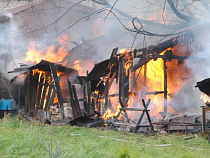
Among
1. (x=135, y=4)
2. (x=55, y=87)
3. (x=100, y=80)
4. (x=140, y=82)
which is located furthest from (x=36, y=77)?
(x=135, y=4)

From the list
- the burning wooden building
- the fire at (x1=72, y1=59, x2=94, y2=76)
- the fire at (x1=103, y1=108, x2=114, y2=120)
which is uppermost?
the fire at (x1=72, y1=59, x2=94, y2=76)

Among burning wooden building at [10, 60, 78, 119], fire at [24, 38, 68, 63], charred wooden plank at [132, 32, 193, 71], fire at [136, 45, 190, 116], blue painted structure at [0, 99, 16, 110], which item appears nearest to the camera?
blue painted structure at [0, 99, 16, 110]

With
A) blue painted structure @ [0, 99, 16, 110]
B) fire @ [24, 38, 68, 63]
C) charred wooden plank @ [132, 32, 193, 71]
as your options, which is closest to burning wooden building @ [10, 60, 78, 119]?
blue painted structure @ [0, 99, 16, 110]

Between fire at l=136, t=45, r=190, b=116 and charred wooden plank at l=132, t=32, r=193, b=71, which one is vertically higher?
charred wooden plank at l=132, t=32, r=193, b=71

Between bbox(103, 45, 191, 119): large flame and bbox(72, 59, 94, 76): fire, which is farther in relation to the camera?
bbox(72, 59, 94, 76): fire

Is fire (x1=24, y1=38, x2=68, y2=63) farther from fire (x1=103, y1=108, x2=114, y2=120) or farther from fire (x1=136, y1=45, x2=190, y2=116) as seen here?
fire (x1=103, y1=108, x2=114, y2=120)

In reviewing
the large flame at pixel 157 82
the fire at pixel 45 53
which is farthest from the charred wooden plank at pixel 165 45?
the fire at pixel 45 53

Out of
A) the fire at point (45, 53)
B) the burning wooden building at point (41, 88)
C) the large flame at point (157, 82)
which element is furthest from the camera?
the fire at point (45, 53)

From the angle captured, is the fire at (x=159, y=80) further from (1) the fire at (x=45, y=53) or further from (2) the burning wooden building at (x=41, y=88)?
(1) the fire at (x=45, y=53)

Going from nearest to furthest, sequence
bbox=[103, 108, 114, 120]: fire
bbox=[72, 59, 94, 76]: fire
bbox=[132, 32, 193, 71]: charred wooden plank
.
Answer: bbox=[103, 108, 114, 120]: fire
bbox=[132, 32, 193, 71]: charred wooden plank
bbox=[72, 59, 94, 76]: fire

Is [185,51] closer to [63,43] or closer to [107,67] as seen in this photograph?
[107,67]

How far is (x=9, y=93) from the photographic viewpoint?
1542 cm

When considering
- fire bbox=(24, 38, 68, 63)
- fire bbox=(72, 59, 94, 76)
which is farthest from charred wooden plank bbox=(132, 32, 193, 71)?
fire bbox=(24, 38, 68, 63)

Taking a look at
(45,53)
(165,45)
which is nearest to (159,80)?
(165,45)
